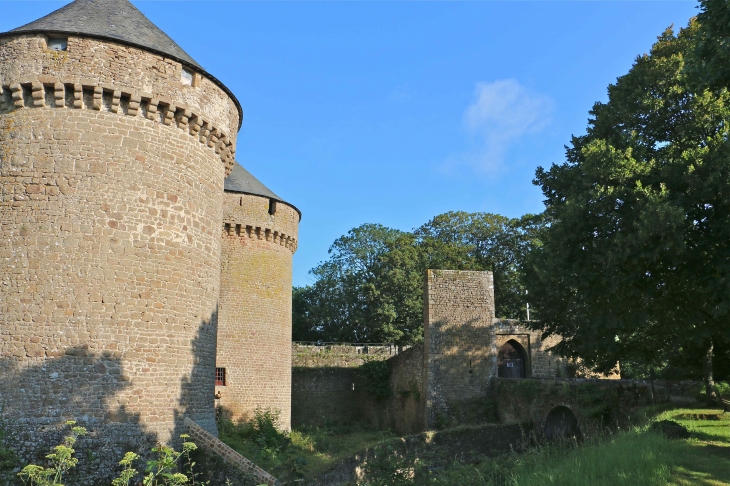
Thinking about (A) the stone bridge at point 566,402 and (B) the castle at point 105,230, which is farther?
(A) the stone bridge at point 566,402

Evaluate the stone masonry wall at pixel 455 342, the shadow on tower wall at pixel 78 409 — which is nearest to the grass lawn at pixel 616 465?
the shadow on tower wall at pixel 78 409

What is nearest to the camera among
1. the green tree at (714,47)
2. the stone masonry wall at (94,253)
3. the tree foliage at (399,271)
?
the green tree at (714,47)

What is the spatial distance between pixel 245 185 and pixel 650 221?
525 inches

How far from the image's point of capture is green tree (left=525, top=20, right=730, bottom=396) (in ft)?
35.5

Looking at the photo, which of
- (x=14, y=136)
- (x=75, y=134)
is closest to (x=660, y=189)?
(x=75, y=134)

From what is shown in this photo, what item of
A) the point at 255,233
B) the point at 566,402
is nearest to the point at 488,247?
the point at 566,402

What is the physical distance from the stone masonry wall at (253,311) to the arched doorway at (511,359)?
12.0 m

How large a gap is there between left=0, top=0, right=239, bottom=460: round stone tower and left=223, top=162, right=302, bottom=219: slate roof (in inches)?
308

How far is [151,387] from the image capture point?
997 centimetres

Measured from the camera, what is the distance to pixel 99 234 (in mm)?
9930

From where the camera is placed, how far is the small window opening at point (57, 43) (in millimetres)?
10312

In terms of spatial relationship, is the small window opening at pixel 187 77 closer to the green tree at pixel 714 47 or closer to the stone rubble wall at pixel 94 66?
the stone rubble wall at pixel 94 66

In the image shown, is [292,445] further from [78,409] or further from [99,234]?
[99,234]

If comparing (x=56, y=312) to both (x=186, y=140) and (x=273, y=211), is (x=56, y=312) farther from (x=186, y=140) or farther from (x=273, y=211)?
(x=273, y=211)
